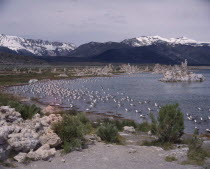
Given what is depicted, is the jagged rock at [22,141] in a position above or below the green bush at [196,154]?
above

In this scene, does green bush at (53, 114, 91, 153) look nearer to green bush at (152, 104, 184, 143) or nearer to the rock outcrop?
the rock outcrop

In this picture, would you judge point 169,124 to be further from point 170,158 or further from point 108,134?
point 170,158

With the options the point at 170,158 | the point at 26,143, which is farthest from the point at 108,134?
the point at 26,143

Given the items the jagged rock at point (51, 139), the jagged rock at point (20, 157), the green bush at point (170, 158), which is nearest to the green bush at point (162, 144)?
the green bush at point (170, 158)

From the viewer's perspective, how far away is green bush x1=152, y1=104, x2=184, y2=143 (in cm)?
1641

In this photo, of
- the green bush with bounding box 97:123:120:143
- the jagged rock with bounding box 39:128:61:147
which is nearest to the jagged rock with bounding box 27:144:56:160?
the jagged rock with bounding box 39:128:61:147

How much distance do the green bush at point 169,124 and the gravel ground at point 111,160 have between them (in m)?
1.84

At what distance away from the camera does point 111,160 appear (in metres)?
13.0

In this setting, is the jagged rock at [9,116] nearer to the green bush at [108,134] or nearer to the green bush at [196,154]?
the green bush at [108,134]

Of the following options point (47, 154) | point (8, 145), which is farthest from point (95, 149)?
point (8, 145)

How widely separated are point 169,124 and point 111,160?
449cm

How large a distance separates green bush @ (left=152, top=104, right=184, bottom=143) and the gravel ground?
1837 millimetres

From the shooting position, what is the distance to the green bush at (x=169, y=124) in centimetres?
1641

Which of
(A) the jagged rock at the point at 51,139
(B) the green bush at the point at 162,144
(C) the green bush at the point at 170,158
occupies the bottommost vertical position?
(B) the green bush at the point at 162,144
